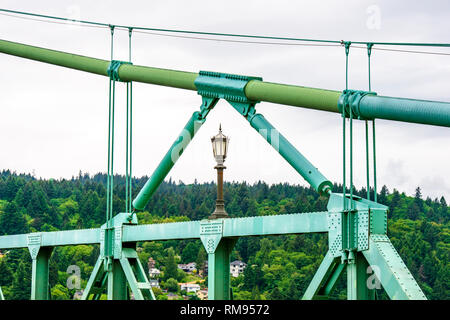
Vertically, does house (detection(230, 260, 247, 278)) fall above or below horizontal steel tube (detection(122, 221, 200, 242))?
above

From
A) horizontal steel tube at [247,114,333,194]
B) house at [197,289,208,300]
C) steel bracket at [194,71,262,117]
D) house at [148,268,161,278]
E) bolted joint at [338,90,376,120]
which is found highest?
steel bracket at [194,71,262,117]

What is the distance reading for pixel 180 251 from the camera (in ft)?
352

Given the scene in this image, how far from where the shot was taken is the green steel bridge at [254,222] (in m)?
15.2

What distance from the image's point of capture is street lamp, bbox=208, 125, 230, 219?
18.8m

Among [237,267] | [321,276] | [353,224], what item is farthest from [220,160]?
[237,267]

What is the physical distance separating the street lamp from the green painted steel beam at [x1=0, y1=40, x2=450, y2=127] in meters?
1.02

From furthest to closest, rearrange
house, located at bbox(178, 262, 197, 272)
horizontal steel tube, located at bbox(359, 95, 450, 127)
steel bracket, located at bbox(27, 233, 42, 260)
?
1. house, located at bbox(178, 262, 197, 272)
2. steel bracket, located at bbox(27, 233, 42, 260)
3. horizontal steel tube, located at bbox(359, 95, 450, 127)

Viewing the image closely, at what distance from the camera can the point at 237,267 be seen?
9812 cm

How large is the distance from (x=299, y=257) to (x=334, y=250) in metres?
71.9

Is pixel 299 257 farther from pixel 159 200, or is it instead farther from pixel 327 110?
pixel 327 110

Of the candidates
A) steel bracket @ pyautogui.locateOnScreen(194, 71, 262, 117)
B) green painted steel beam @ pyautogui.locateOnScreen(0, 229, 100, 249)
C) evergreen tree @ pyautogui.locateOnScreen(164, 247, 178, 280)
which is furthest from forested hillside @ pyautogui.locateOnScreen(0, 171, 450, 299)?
steel bracket @ pyautogui.locateOnScreen(194, 71, 262, 117)

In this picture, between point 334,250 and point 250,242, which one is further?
point 250,242

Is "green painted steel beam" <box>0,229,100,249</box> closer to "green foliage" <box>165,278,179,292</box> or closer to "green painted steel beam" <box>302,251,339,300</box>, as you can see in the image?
"green painted steel beam" <box>302,251,339,300</box>
